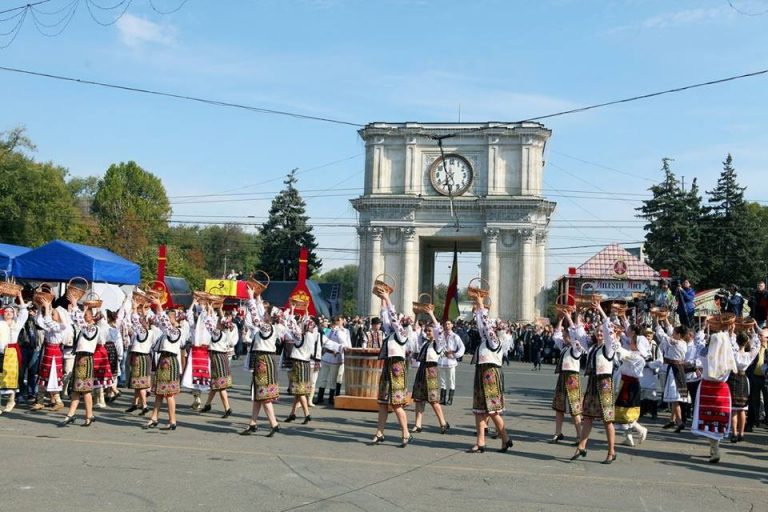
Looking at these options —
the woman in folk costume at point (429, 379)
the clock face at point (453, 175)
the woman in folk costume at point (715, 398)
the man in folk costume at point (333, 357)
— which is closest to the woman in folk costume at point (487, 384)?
the woman in folk costume at point (429, 379)

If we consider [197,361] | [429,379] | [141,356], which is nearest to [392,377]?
[429,379]

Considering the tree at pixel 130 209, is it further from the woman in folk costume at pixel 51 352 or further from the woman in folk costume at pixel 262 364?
the woman in folk costume at pixel 262 364

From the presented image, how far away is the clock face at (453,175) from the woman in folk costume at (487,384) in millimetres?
43310

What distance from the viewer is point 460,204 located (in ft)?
182

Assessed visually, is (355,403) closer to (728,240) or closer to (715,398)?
(715,398)

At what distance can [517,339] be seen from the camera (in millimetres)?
→ 42438

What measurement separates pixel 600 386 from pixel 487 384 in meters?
1.61

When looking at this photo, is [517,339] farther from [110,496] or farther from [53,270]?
[110,496]

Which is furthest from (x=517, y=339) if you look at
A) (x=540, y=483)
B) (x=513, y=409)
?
(x=540, y=483)

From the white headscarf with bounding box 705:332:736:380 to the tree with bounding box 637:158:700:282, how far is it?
44.2 meters

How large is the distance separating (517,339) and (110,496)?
1395 inches

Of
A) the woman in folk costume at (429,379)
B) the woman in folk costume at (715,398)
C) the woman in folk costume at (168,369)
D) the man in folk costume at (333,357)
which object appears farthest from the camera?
the man in folk costume at (333,357)

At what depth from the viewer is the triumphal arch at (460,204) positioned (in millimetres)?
54500

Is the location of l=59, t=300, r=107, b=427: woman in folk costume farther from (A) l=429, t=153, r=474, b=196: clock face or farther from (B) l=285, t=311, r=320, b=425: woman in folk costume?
(A) l=429, t=153, r=474, b=196: clock face
